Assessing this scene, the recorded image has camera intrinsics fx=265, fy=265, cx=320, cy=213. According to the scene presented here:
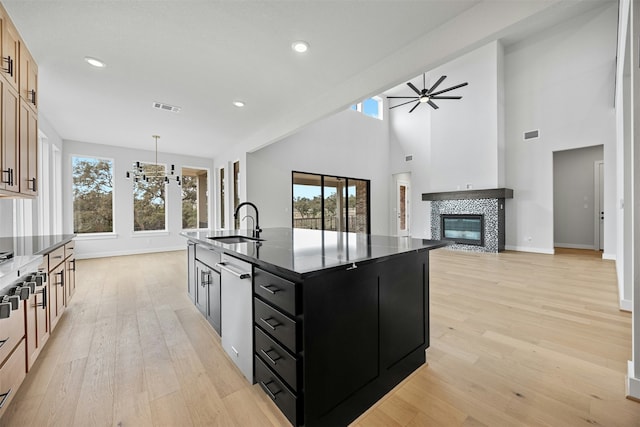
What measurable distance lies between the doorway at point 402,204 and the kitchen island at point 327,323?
302 inches

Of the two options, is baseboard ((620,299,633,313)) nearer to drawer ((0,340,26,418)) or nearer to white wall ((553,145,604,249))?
drawer ((0,340,26,418))

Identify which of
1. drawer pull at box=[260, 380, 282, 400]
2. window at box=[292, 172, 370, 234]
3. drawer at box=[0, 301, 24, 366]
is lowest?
drawer pull at box=[260, 380, 282, 400]

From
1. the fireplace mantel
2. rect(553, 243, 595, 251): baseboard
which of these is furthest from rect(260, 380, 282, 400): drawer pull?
rect(553, 243, 595, 251): baseboard

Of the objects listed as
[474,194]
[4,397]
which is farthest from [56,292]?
[474,194]

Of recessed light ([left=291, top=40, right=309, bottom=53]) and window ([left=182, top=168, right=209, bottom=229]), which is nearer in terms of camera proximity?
recessed light ([left=291, top=40, right=309, bottom=53])

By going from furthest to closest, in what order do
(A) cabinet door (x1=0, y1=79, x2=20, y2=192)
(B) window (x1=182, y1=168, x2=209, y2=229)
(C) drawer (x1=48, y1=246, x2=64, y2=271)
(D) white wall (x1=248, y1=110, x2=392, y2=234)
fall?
1. (B) window (x1=182, y1=168, x2=209, y2=229)
2. (D) white wall (x1=248, y1=110, x2=392, y2=234)
3. (C) drawer (x1=48, y1=246, x2=64, y2=271)
4. (A) cabinet door (x1=0, y1=79, x2=20, y2=192)

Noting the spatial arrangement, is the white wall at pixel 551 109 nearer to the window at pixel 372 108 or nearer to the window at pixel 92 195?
the window at pixel 372 108

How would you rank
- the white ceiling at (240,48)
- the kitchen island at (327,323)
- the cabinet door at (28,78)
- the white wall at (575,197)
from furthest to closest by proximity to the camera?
the white wall at (575,197) → the cabinet door at (28,78) → the white ceiling at (240,48) → the kitchen island at (327,323)

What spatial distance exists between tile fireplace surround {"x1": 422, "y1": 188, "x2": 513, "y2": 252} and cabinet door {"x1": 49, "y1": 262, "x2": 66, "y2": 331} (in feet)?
25.3

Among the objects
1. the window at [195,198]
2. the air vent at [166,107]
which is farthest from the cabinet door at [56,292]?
the window at [195,198]

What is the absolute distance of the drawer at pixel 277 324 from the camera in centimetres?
126

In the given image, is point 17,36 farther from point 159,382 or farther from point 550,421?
point 550,421

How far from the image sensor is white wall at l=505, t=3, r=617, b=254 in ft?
18.3

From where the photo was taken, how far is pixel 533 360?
1.96 metres
